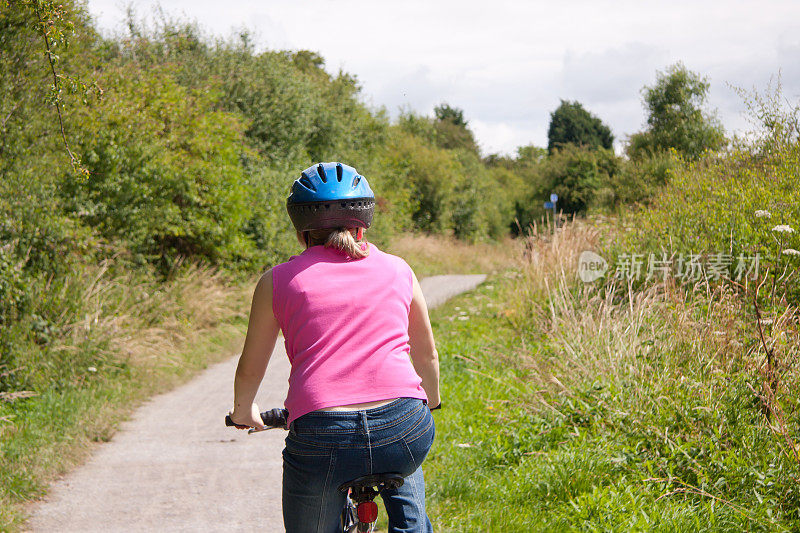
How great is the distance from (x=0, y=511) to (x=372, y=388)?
3641mm

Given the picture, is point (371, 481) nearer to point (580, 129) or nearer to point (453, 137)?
point (453, 137)

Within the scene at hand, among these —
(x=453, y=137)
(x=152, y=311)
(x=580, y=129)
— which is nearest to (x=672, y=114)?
(x=152, y=311)

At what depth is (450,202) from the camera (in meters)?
37.2

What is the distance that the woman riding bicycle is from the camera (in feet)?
7.52

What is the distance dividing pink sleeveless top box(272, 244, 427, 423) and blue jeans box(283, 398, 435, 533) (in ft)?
0.16

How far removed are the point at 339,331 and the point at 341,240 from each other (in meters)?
0.31

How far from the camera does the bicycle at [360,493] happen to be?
233cm

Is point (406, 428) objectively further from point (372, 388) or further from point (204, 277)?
point (204, 277)

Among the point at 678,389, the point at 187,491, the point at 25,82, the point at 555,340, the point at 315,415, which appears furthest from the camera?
the point at 25,82

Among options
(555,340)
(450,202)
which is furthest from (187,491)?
(450,202)

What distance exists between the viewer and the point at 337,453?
7.45ft

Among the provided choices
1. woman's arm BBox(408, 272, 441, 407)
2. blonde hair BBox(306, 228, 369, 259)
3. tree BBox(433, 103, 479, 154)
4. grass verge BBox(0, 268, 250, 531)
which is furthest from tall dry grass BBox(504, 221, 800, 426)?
tree BBox(433, 103, 479, 154)

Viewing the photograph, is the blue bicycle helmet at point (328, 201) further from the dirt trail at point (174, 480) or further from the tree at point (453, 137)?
the tree at point (453, 137)

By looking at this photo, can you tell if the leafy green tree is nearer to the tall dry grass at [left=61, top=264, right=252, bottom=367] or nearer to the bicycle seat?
the tall dry grass at [left=61, top=264, right=252, bottom=367]
